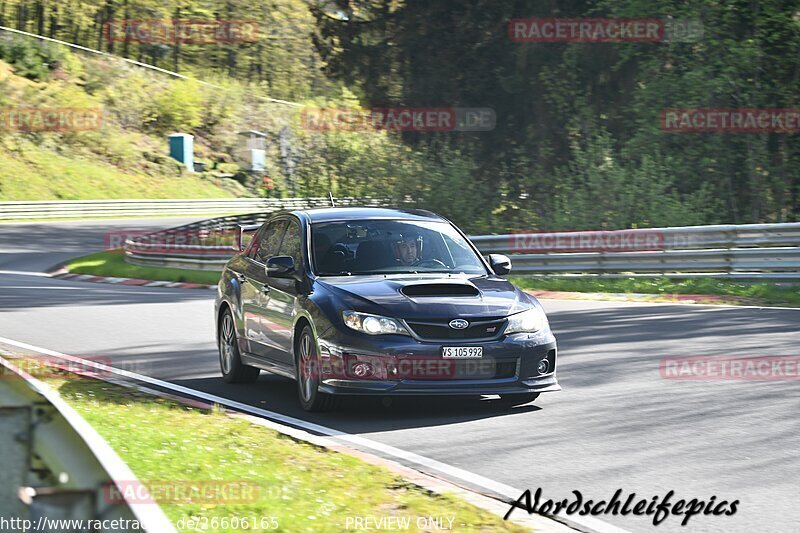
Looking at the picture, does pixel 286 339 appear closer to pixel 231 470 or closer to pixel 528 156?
pixel 231 470

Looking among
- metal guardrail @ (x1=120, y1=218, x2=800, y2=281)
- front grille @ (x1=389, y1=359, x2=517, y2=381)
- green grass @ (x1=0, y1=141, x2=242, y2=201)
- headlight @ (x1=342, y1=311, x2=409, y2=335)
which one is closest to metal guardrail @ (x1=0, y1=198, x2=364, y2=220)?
green grass @ (x1=0, y1=141, x2=242, y2=201)

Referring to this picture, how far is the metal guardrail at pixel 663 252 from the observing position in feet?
67.0

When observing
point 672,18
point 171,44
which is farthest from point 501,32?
point 171,44

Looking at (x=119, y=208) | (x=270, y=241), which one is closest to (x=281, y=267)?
(x=270, y=241)

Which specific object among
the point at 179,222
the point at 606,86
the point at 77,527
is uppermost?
the point at 606,86

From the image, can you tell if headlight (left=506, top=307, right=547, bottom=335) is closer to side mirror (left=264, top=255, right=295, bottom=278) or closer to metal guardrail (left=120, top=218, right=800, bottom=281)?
side mirror (left=264, top=255, right=295, bottom=278)

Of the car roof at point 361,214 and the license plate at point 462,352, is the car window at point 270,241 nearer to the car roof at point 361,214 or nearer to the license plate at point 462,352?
the car roof at point 361,214

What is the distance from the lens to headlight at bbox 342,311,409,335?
9984 mm

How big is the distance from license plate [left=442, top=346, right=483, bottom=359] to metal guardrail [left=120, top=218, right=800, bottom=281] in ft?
36.7

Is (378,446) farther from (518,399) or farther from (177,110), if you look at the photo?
(177,110)

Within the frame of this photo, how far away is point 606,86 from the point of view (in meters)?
33.4

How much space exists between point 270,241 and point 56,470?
24.4ft

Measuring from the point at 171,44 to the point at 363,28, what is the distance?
2874 inches

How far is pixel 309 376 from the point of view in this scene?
10.5m
